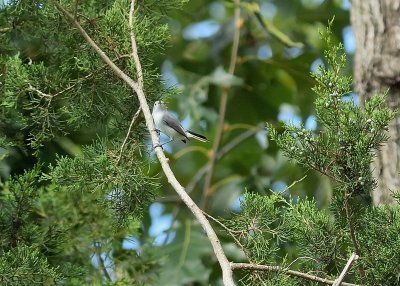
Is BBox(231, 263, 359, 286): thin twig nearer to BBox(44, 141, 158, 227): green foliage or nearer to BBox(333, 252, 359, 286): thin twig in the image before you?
BBox(333, 252, 359, 286): thin twig

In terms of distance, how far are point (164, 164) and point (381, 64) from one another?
4.50 ft

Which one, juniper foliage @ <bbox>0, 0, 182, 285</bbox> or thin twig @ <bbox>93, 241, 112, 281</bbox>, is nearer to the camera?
juniper foliage @ <bbox>0, 0, 182, 285</bbox>

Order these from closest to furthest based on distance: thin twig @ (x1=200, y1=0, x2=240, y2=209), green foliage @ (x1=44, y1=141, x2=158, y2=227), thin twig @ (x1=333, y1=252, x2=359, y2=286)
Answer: thin twig @ (x1=333, y1=252, x2=359, y2=286), green foliage @ (x1=44, y1=141, x2=158, y2=227), thin twig @ (x1=200, y1=0, x2=240, y2=209)

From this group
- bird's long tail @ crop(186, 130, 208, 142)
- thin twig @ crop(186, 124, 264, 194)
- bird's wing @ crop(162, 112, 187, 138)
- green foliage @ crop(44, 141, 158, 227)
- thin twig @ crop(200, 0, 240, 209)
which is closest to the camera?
green foliage @ crop(44, 141, 158, 227)

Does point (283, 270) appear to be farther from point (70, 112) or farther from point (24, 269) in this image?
point (70, 112)

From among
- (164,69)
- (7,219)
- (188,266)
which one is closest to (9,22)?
(7,219)

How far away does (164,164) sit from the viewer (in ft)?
6.37

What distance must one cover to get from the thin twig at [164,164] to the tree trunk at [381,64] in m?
1.11

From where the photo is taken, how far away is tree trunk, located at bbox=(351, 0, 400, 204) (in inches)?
115

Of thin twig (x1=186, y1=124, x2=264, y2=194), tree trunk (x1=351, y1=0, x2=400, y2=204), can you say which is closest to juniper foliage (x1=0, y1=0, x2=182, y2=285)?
tree trunk (x1=351, y1=0, x2=400, y2=204)

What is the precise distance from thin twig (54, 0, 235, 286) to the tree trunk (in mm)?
1108

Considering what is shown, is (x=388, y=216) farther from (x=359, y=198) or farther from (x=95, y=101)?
(x=95, y=101)

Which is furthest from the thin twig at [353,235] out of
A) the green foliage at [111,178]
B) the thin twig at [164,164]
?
the green foliage at [111,178]

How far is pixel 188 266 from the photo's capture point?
12.6ft
